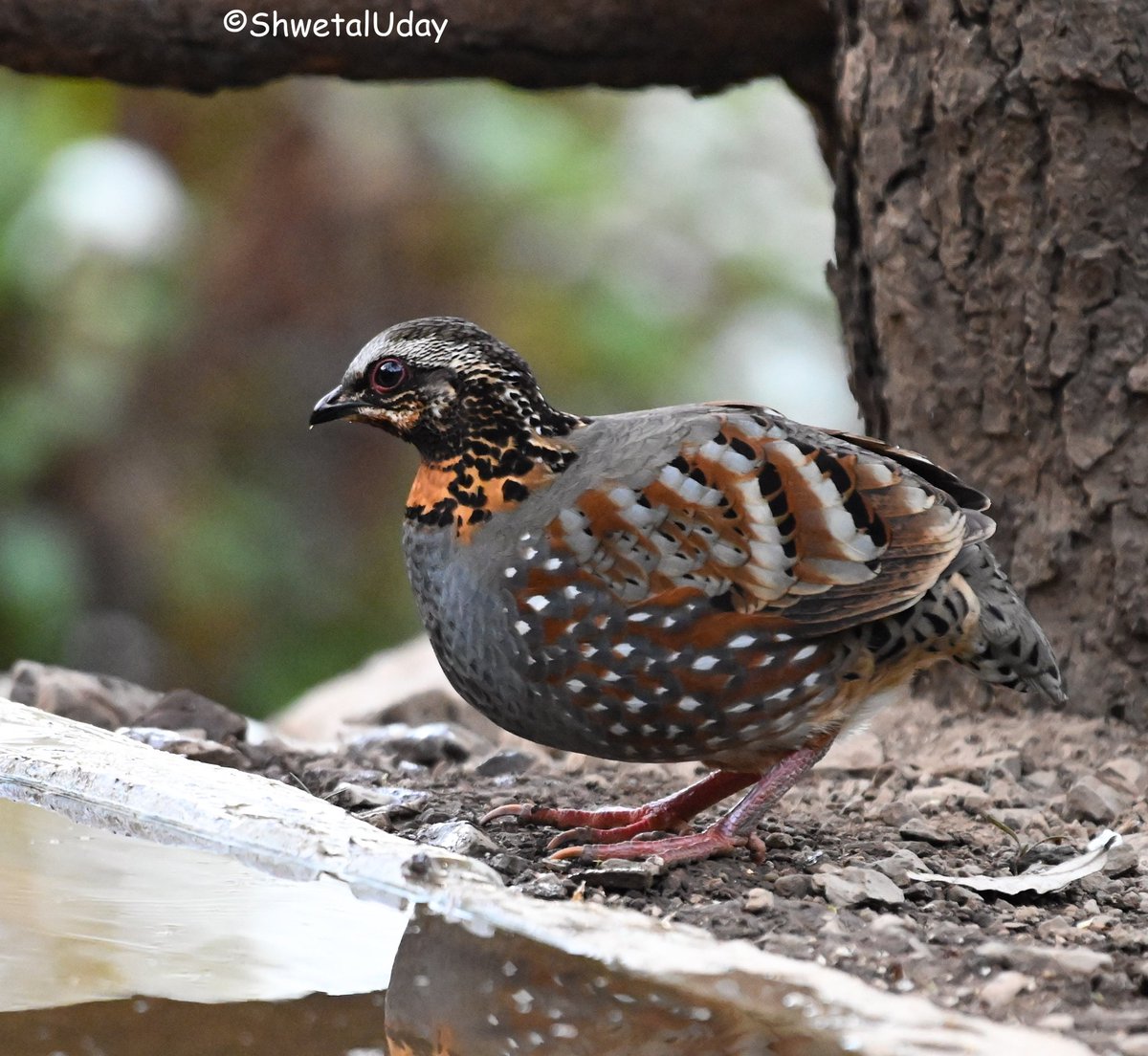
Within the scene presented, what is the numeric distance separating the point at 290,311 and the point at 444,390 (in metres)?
6.08

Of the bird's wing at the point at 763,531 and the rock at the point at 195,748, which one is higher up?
the bird's wing at the point at 763,531

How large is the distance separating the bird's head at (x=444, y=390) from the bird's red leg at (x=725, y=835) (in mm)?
942

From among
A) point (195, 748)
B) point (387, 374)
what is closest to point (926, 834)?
point (387, 374)

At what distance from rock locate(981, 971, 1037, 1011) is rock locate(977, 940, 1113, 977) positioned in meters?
0.04

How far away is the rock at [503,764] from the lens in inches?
184

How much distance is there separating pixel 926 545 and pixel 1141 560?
43.2 inches

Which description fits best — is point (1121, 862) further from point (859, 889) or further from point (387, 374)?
point (387, 374)

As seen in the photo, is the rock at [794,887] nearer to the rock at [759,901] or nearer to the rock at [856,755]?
the rock at [759,901]

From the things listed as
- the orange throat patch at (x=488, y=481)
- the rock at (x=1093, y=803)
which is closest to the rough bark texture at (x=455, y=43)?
the orange throat patch at (x=488, y=481)

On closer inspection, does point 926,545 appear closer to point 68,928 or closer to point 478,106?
point 68,928

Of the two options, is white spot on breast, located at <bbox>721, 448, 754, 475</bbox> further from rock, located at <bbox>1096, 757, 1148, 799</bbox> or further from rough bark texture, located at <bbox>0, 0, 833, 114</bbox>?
rough bark texture, located at <bbox>0, 0, 833, 114</bbox>

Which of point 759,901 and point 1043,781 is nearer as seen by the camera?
point 759,901

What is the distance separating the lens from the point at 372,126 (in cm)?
1004

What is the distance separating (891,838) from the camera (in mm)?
3900
